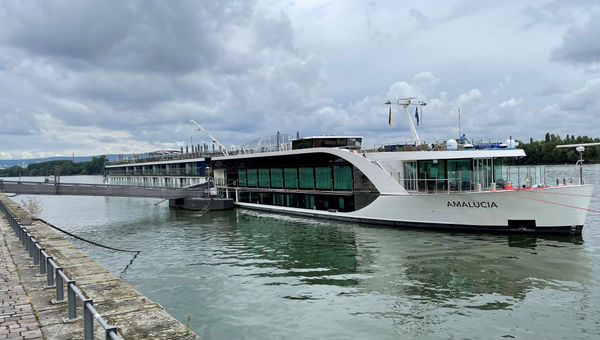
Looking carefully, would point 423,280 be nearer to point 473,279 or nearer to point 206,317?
point 473,279

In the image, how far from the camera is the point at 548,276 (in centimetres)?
1370

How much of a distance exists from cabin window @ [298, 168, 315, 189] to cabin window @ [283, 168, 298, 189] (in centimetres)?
58

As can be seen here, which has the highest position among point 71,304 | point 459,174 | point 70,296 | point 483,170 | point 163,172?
point 163,172

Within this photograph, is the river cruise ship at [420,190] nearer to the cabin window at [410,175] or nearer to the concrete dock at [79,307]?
the cabin window at [410,175]

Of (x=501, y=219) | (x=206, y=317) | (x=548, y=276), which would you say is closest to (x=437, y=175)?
(x=501, y=219)

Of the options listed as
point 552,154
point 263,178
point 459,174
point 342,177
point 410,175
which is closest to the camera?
point 459,174

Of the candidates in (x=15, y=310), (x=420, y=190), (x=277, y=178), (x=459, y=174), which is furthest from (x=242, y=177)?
(x=15, y=310)

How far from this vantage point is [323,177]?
99.4 feet

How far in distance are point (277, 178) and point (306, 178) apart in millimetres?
4528

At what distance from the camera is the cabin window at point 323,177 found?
29.8m

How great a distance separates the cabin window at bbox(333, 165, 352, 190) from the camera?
27531 millimetres

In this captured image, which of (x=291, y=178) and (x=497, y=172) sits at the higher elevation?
(x=497, y=172)

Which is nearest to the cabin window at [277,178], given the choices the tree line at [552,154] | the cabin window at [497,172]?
the cabin window at [497,172]

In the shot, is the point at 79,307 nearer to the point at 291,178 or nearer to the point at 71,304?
the point at 71,304
